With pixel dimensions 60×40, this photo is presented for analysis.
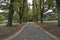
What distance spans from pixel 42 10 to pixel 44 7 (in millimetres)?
1582

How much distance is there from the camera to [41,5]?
53.7 m

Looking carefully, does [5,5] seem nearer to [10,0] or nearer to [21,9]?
[10,0]

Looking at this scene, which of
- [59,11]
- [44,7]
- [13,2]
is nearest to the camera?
[59,11]

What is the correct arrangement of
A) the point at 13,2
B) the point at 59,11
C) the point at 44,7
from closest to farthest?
the point at 59,11 < the point at 13,2 < the point at 44,7

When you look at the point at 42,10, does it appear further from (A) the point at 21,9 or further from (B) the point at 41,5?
(A) the point at 21,9

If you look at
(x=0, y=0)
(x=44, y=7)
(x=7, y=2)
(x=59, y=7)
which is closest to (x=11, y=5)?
(x=7, y=2)

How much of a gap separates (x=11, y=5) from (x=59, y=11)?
9312 millimetres

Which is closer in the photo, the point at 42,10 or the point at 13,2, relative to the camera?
the point at 13,2

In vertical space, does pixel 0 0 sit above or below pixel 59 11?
above

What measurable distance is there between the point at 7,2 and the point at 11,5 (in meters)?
0.84

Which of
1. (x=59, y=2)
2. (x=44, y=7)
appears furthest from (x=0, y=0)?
(x=44, y=7)

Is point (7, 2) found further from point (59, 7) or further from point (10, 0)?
point (59, 7)

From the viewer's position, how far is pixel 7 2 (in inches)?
1216

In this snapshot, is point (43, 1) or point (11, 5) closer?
point (11, 5)
